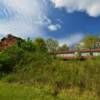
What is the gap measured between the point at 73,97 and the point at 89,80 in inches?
102

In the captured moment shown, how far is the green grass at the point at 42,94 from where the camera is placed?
47.2 ft

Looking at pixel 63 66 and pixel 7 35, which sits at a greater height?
pixel 7 35

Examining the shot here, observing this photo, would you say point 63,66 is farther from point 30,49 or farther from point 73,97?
point 30,49

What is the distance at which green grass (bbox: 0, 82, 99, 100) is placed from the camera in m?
14.4

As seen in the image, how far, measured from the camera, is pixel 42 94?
1530 cm

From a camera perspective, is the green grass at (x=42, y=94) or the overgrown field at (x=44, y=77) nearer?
the green grass at (x=42, y=94)

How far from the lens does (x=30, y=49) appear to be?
28781mm

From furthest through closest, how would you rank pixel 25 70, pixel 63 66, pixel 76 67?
pixel 25 70 < pixel 63 66 < pixel 76 67

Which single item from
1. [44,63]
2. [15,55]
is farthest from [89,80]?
[15,55]

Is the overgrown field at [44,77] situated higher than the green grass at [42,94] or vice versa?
the overgrown field at [44,77]

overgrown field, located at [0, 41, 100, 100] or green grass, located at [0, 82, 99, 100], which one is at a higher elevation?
overgrown field, located at [0, 41, 100, 100]

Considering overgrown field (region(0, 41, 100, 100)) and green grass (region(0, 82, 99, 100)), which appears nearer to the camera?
green grass (region(0, 82, 99, 100))

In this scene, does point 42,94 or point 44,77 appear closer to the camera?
point 42,94

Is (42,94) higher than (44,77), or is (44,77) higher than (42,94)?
(44,77)
